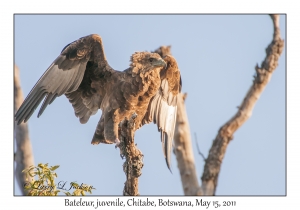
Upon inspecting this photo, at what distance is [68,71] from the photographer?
9102 mm

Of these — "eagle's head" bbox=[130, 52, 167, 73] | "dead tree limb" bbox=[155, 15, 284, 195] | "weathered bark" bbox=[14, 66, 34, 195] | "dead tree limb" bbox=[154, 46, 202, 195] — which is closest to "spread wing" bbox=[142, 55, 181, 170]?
"eagle's head" bbox=[130, 52, 167, 73]

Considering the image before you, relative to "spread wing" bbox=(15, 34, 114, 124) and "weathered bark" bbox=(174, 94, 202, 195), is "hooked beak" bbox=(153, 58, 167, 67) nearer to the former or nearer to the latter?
"spread wing" bbox=(15, 34, 114, 124)

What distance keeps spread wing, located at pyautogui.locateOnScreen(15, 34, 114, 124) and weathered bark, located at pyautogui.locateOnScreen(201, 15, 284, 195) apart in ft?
17.8

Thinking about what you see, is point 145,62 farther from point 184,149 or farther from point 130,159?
point 184,149

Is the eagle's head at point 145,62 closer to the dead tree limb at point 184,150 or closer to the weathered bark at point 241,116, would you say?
the weathered bark at point 241,116

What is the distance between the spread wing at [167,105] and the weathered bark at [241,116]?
12.2 ft

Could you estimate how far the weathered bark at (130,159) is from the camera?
26.2ft

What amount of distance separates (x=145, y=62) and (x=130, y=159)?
1.92 metres

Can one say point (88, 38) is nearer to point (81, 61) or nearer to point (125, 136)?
point (81, 61)

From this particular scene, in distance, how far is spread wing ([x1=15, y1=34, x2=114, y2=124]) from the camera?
8.99 metres
